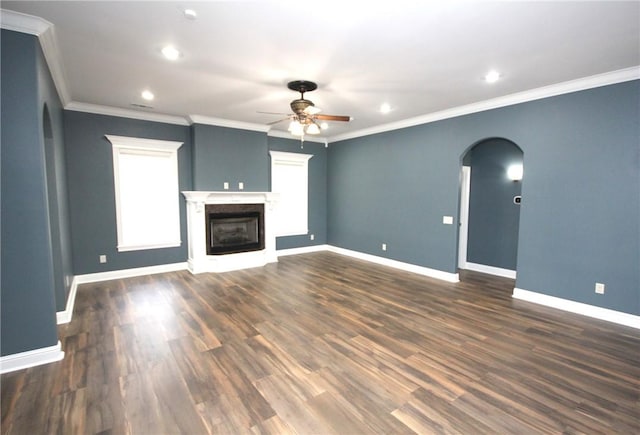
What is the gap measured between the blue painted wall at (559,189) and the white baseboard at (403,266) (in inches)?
4.6

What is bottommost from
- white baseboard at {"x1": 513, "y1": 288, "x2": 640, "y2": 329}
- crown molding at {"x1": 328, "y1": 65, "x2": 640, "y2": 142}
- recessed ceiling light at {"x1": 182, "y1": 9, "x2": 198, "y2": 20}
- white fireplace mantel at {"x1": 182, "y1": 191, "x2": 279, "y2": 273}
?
white baseboard at {"x1": 513, "y1": 288, "x2": 640, "y2": 329}

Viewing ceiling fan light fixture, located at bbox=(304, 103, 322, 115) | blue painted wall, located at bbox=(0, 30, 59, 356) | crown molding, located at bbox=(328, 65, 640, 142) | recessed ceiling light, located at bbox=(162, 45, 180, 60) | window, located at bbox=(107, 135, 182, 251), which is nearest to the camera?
blue painted wall, located at bbox=(0, 30, 59, 356)

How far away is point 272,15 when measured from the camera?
2.34 metres

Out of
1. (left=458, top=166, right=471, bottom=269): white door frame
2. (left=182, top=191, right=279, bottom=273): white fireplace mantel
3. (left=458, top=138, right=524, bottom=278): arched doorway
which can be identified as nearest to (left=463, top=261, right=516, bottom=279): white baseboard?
(left=458, top=138, right=524, bottom=278): arched doorway

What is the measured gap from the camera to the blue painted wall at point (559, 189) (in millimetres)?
3449

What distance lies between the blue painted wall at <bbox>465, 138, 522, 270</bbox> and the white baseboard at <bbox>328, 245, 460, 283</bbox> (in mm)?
→ 1079

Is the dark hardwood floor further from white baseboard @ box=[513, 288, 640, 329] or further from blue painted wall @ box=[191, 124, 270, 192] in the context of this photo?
blue painted wall @ box=[191, 124, 270, 192]

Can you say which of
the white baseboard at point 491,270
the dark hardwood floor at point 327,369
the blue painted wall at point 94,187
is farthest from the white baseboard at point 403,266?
the blue painted wall at point 94,187

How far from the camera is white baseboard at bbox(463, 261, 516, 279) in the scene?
5.48m

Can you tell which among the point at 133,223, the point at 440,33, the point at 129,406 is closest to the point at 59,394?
the point at 129,406

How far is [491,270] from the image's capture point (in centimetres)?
575

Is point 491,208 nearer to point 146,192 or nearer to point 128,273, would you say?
point 146,192

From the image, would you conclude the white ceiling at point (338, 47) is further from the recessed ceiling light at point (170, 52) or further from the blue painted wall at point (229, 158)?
the blue painted wall at point (229, 158)

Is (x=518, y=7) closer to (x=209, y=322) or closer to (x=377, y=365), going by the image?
(x=377, y=365)
